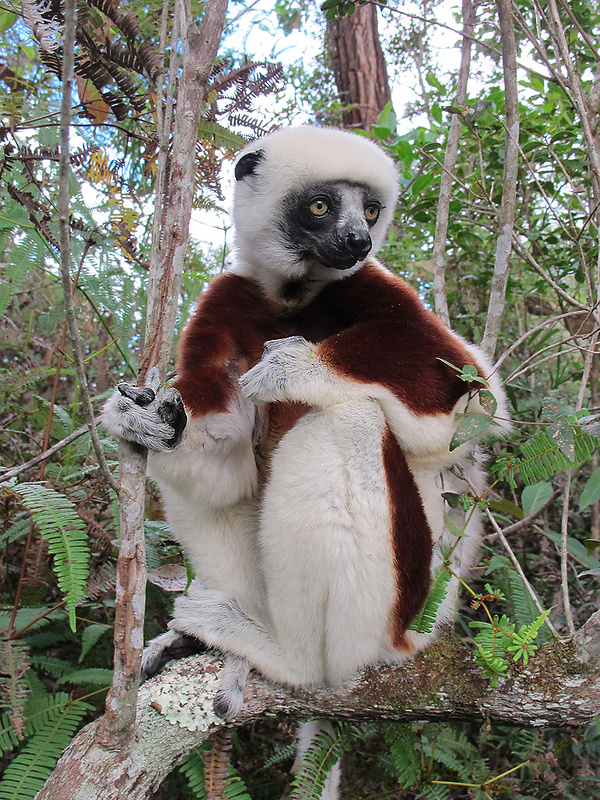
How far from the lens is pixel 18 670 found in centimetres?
306

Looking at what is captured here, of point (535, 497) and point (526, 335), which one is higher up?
point (526, 335)

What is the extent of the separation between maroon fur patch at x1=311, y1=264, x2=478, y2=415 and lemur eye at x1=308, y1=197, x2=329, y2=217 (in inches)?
24.2

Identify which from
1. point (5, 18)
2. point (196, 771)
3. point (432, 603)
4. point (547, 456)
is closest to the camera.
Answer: point (547, 456)

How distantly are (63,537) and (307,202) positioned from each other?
7.30ft

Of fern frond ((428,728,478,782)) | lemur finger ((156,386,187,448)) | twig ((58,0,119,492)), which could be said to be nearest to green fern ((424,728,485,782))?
fern frond ((428,728,478,782))

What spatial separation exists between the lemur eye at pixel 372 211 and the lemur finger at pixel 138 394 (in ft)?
5.92

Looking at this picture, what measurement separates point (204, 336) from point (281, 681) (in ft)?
5.93

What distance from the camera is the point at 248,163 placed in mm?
3600

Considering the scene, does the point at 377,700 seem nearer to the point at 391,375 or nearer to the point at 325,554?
the point at 325,554

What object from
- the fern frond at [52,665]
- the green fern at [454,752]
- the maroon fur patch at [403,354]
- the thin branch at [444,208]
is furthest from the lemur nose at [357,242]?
the fern frond at [52,665]

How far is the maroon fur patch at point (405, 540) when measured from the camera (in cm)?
281

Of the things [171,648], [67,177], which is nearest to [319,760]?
[171,648]

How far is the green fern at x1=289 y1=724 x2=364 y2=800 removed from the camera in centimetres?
280

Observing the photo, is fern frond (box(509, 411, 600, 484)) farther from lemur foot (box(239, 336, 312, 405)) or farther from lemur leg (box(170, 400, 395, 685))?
lemur foot (box(239, 336, 312, 405))
